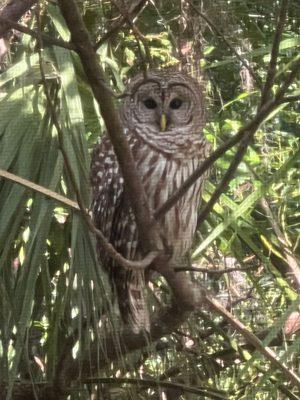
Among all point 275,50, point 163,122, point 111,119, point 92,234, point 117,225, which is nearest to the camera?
point 275,50

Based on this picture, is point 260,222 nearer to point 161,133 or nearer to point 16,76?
point 161,133

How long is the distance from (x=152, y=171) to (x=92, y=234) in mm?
344

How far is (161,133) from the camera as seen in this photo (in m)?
2.18

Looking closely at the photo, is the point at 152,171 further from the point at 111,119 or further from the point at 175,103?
the point at 111,119

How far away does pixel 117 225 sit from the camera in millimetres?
2021

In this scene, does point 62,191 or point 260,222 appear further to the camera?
point 260,222

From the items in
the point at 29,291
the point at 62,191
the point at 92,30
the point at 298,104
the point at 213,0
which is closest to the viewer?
the point at 29,291

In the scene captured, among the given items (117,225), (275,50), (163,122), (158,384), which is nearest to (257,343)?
(158,384)

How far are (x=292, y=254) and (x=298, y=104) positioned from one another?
73cm

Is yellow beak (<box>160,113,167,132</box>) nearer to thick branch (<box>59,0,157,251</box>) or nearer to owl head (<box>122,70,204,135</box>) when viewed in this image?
owl head (<box>122,70,204,135</box>)

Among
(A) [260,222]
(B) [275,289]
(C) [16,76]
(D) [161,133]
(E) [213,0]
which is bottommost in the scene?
(B) [275,289]

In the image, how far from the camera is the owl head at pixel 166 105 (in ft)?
7.17

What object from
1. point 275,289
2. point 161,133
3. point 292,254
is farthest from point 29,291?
point 275,289

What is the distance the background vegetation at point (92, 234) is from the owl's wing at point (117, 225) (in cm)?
6
